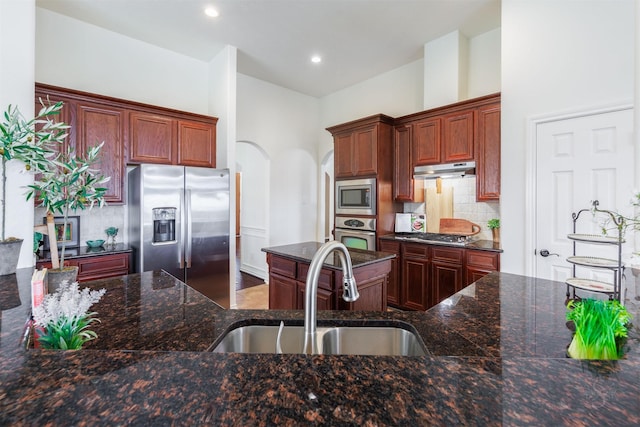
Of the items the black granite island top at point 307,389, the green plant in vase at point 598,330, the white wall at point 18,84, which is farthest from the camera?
the white wall at point 18,84

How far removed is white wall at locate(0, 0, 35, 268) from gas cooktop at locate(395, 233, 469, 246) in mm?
3567

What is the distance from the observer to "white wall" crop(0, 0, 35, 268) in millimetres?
2082

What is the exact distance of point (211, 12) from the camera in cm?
306

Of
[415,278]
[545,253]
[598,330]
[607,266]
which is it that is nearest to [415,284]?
[415,278]

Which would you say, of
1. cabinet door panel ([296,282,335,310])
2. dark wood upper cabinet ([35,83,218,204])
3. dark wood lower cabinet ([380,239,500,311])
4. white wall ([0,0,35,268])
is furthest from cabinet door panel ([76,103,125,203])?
dark wood lower cabinet ([380,239,500,311])

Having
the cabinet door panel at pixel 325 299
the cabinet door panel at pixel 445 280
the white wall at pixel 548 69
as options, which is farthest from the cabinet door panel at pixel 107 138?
the white wall at pixel 548 69

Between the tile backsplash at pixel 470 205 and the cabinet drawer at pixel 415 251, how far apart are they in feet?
2.38

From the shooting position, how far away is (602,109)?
2.34 metres

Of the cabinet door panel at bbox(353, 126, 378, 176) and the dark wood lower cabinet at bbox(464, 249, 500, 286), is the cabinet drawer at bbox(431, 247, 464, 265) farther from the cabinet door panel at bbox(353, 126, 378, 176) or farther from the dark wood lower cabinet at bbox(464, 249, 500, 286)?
the cabinet door panel at bbox(353, 126, 378, 176)

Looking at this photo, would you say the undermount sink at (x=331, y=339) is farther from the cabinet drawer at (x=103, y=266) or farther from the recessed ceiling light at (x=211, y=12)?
the recessed ceiling light at (x=211, y=12)

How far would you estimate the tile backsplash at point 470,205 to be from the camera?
11.8 feet

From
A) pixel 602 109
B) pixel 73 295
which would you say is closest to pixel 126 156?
pixel 73 295

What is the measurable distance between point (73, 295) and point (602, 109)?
351 cm

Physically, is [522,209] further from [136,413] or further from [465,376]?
[136,413]
